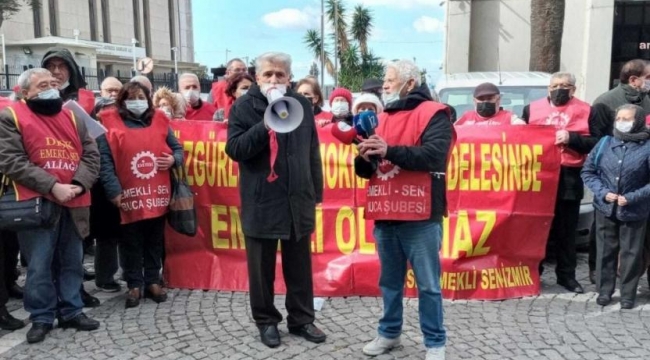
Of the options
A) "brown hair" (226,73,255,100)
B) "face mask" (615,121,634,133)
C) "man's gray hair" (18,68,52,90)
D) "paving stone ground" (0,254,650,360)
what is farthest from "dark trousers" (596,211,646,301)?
"man's gray hair" (18,68,52,90)

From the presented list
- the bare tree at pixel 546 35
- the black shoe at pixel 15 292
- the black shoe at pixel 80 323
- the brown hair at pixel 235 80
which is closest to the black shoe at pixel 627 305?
the brown hair at pixel 235 80

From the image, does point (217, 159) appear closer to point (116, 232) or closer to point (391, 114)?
point (116, 232)

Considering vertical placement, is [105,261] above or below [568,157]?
below

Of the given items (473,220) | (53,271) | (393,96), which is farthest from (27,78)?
(473,220)

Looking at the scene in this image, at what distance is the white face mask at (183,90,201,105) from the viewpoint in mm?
6717

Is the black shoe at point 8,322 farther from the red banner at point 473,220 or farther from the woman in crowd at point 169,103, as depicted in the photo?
the woman in crowd at point 169,103

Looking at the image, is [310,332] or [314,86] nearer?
[310,332]

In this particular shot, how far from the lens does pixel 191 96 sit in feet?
22.2

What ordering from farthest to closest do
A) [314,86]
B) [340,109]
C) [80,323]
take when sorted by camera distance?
[314,86] → [340,109] → [80,323]

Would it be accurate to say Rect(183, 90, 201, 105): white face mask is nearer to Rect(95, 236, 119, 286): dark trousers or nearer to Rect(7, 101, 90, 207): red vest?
Rect(95, 236, 119, 286): dark trousers

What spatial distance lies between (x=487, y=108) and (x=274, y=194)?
7.78ft

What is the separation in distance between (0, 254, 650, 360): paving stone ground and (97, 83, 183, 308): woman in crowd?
46 centimetres

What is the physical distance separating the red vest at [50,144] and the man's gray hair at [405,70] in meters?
2.39

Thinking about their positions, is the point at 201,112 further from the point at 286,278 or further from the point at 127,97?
the point at 286,278
